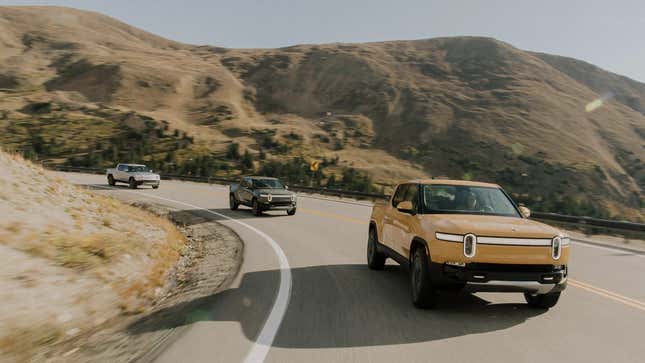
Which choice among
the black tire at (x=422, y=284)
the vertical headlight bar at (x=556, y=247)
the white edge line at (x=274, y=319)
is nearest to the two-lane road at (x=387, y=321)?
the white edge line at (x=274, y=319)

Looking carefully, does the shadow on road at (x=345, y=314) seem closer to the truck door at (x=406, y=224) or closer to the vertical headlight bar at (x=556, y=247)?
the truck door at (x=406, y=224)

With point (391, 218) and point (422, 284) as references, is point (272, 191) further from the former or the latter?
point (422, 284)

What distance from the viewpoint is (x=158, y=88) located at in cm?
13312

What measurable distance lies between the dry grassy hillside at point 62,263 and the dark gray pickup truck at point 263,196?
5929 mm

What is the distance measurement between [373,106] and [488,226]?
4605 inches

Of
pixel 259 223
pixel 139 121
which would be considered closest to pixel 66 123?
pixel 139 121

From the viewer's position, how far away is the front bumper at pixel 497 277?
5789 millimetres

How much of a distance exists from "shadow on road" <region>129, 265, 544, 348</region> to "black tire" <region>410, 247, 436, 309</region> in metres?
0.11

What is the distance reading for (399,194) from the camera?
8.82m

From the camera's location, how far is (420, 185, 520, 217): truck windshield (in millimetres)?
7188

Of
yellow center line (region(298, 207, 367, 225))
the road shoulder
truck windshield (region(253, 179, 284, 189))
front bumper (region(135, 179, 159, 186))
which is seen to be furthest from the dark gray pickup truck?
front bumper (region(135, 179, 159, 186))

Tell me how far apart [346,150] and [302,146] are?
8.51m

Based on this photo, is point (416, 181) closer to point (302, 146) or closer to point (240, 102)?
point (302, 146)

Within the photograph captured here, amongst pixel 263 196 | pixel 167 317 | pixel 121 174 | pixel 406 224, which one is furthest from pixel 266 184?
pixel 121 174
